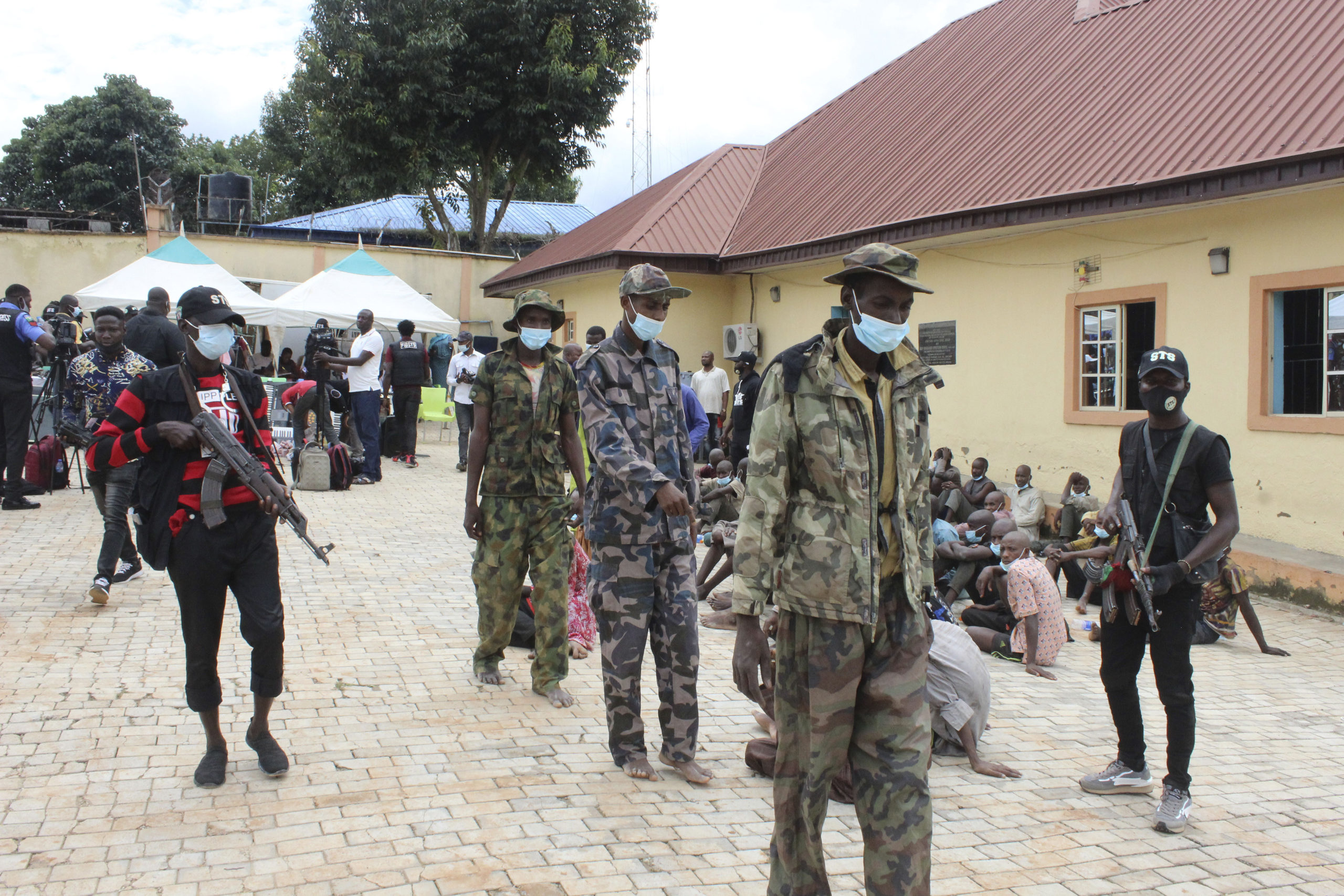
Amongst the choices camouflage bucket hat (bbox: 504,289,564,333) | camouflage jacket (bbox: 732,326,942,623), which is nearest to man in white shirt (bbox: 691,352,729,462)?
Result: camouflage bucket hat (bbox: 504,289,564,333)

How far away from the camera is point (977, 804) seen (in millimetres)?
4387

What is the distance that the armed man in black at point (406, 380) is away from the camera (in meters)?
14.9

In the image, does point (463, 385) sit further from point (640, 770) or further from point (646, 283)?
point (640, 770)

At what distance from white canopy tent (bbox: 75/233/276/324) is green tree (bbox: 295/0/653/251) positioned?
10.4 meters

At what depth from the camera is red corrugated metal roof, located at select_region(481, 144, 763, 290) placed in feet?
56.2

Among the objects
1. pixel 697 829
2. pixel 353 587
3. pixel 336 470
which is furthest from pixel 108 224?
pixel 697 829

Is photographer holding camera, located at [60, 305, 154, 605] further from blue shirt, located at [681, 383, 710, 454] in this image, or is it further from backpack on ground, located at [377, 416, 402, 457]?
backpack on ground, located at [377, 416, 402, 457]

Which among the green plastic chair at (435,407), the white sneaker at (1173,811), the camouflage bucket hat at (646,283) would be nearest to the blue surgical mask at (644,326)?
the camouflage bucket hat at (646,283)

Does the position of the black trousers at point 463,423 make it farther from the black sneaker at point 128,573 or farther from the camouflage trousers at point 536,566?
the camouflage trousers at point 536,566

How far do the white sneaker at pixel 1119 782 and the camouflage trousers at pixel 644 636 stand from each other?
176 centimetres

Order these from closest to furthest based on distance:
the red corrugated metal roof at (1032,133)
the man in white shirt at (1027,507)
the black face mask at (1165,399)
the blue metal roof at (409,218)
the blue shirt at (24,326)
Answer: the black face mask at (1165,399) < the red corrugated metal roof at (1032,133) < the blue shirt at (24,326) < the man in white shirt at (1027,507) < the blue metal roof at (409,218)

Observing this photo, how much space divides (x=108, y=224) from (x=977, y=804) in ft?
100

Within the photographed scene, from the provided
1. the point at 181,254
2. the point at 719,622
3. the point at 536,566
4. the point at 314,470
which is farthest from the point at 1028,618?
the point at 181,254

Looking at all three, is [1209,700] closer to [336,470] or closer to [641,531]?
[641,531]
